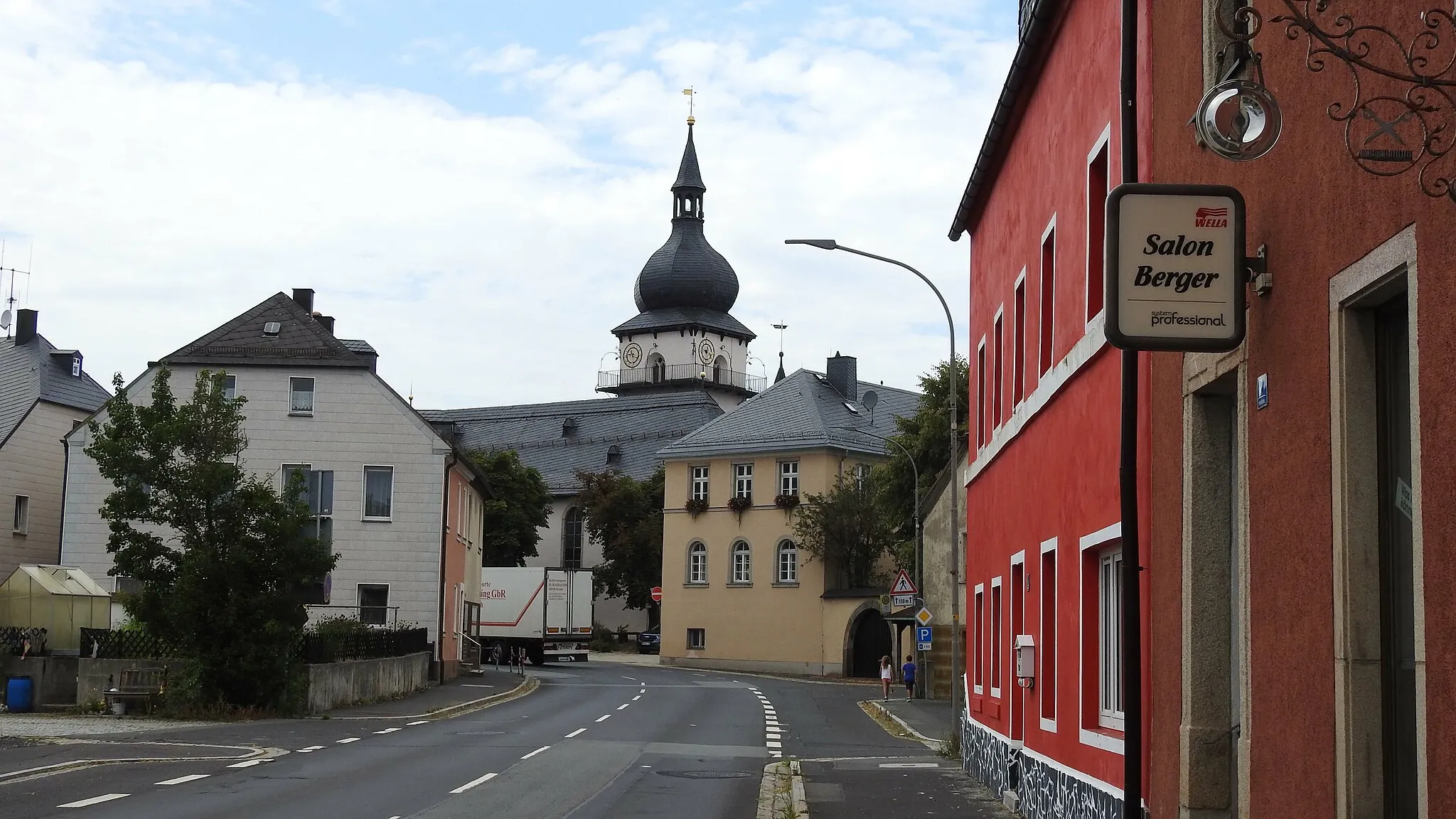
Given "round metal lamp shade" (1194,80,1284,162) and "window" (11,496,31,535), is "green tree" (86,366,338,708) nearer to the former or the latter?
"window" (11,496,31,535)

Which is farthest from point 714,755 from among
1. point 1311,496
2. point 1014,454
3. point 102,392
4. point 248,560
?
A: point 102,392

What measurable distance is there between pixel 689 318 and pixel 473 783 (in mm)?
109648

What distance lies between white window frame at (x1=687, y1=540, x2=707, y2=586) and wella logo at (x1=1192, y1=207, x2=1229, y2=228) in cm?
6432

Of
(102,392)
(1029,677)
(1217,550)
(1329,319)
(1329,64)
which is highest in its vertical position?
(102,392)

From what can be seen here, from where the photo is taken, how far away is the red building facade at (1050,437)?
12.2 meters

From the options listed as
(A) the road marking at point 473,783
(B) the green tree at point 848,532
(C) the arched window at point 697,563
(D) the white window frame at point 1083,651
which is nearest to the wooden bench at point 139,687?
(A) the road marking at point 473,783

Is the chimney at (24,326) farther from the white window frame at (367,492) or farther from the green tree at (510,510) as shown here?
the green tree at (510,510)

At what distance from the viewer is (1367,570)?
674cm

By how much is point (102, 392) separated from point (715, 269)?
233 feet

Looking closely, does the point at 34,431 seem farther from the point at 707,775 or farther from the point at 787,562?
the point at 707,775

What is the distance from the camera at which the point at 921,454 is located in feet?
187

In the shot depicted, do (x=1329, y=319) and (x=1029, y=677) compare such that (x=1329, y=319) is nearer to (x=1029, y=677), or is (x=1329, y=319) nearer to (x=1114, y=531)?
(x=1114, y=531)

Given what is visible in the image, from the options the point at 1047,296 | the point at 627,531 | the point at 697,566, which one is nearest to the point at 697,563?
the point at 697,566

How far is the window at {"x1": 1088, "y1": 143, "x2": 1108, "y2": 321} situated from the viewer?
12.4 meters
